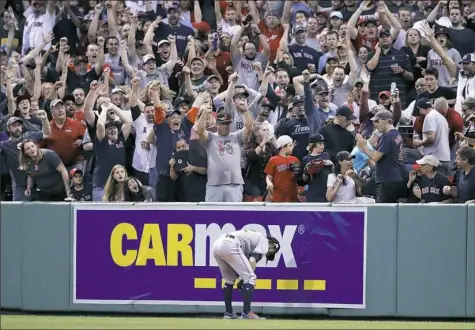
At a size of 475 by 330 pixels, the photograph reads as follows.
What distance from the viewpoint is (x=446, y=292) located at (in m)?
14.9

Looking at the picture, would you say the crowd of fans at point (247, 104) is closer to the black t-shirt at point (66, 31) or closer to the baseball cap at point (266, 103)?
the baseball cap at point (266, 103)

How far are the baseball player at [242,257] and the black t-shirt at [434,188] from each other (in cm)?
235

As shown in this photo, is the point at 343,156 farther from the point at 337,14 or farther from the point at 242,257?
the point at 337,14

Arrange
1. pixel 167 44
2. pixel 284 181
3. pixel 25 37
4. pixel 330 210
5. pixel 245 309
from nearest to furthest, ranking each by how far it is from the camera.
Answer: pixel 245 309 < pixel 330 210 < pixel 284 181 < pixel 167 44 < pixel 25 37

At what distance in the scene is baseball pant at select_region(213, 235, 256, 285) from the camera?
14.3 m

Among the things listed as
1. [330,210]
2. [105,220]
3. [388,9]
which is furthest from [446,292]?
[388,9]

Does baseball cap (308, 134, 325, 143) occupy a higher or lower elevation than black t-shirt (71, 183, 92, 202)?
higher

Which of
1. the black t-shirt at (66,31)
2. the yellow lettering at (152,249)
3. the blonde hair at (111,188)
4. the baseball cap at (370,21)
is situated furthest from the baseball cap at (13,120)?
the baseball cap at (370,21)

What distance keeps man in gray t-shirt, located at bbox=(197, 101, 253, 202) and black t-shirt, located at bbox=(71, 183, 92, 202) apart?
2.16 meters

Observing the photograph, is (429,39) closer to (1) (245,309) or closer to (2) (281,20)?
(2) (281,20)

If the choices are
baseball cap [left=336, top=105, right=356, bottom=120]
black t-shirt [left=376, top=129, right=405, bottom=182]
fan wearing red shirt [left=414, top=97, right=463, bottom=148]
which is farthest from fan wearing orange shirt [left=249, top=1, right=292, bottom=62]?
black t-shirt [left=376, top=129, right=405, bottom=182]

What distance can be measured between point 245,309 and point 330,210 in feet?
6.13

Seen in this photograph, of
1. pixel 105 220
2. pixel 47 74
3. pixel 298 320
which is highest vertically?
pixel 47 74

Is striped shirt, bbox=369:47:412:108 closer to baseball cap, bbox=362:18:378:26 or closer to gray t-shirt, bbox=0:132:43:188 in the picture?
baseball cap, bbox=362:18:378:26
